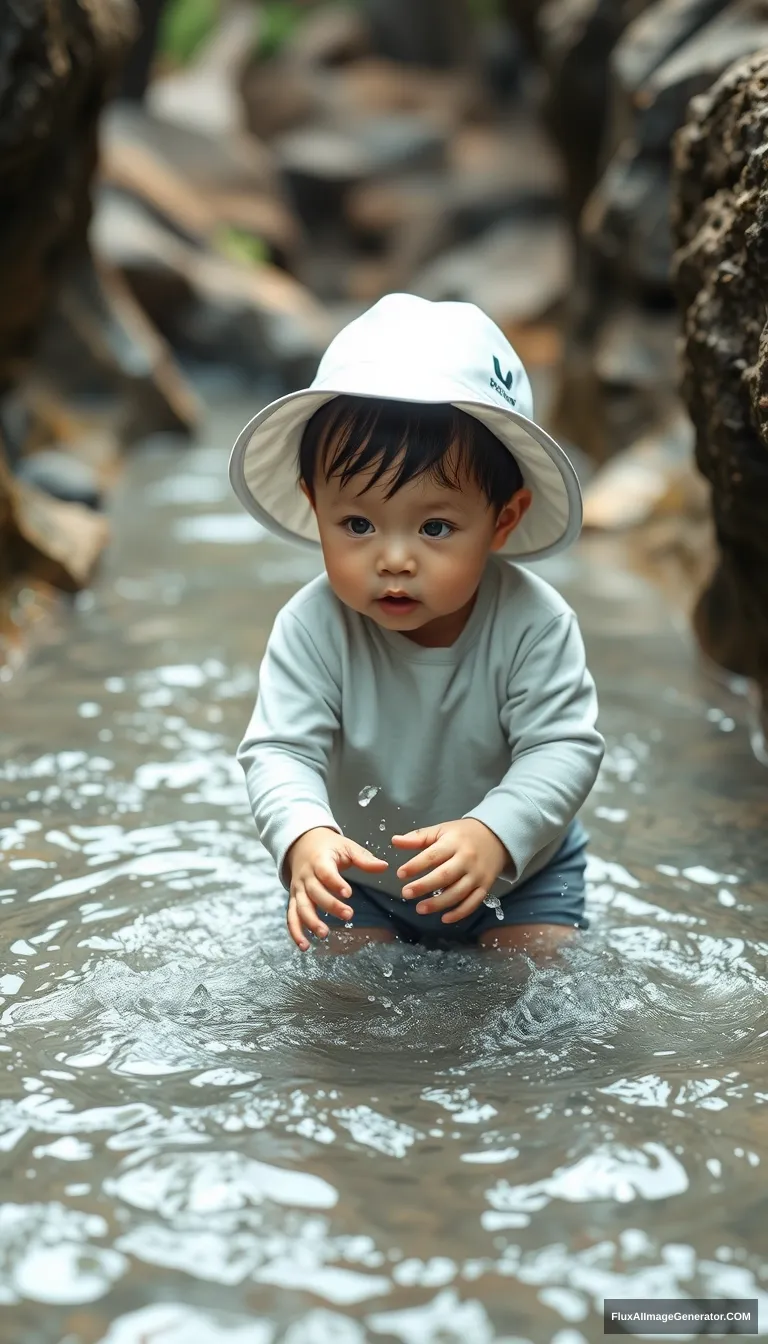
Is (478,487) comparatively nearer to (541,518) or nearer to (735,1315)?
(541,518)

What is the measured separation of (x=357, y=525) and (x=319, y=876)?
1.69 feet

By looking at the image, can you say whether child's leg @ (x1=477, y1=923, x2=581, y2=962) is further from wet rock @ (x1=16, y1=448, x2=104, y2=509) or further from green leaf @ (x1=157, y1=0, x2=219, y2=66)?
green leaf @ (x1=157, y1=0, x2=219, y2=66)

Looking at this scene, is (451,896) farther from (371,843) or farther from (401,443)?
(401,443)

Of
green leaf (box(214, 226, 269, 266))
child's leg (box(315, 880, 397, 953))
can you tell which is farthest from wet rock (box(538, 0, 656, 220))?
child's leg (box(315, 880, 397, 953))

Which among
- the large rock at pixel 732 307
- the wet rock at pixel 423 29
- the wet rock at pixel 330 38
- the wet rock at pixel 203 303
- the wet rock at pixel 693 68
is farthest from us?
the wet rock at pixel 423 29

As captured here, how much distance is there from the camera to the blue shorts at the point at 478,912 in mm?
2391

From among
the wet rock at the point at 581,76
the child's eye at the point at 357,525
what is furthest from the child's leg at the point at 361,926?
the wet rock at the point at 581,76

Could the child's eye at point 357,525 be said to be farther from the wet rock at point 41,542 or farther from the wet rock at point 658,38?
the wet rock at point 658,38

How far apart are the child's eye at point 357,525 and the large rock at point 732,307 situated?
2.49 ft

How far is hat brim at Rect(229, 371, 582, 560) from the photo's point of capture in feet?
7.00

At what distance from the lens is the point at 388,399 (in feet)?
6.98

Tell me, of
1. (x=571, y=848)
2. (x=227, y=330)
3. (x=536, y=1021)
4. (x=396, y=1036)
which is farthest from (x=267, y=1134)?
(x=227, y=330)

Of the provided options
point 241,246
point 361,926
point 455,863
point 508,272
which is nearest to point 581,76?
point 241,246

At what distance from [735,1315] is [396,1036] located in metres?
0.65
